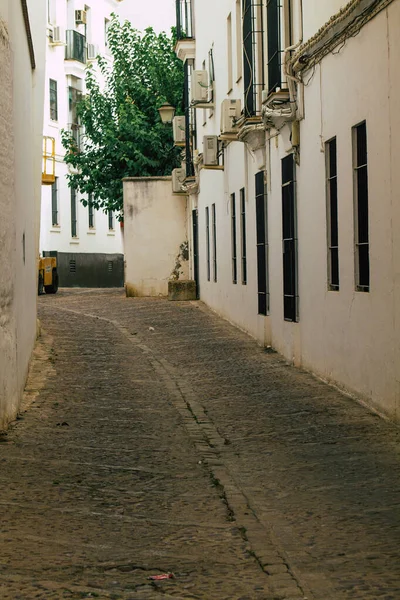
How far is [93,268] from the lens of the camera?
44.7m

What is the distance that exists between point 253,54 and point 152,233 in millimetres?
13625

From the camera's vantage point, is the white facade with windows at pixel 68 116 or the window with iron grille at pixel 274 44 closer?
the window with iron grille at pixel 274 44

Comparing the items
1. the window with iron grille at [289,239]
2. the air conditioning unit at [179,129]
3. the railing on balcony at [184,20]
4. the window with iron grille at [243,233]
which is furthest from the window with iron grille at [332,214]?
the air conditioning unit at [179,129]

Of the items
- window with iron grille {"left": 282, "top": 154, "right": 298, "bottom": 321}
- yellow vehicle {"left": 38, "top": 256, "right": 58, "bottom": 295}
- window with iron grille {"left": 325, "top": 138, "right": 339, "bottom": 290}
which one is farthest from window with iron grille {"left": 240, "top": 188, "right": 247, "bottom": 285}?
yellow vehicle {"left": 38, "top": 256, "right": 58, "bottom": 295}

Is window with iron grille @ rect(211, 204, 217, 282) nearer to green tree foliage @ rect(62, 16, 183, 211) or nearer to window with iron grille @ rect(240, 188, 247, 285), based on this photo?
window with iron grille @ rect(240, 188, 247, 285)

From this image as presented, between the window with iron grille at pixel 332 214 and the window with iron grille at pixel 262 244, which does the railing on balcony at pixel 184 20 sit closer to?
the window with iron grille at pixel 262 244

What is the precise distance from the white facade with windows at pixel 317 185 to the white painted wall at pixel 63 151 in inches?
810

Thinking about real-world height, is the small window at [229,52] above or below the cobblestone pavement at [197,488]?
above

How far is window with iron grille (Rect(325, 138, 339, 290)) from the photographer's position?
12383 mm

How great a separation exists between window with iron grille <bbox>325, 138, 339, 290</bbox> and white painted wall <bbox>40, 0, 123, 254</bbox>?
2920cm

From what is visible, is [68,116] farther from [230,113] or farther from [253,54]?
[253,54]

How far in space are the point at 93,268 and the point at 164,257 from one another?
14.5 m

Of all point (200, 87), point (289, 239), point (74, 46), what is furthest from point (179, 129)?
point (74, 46)

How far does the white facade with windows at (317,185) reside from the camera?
10.1 meters
